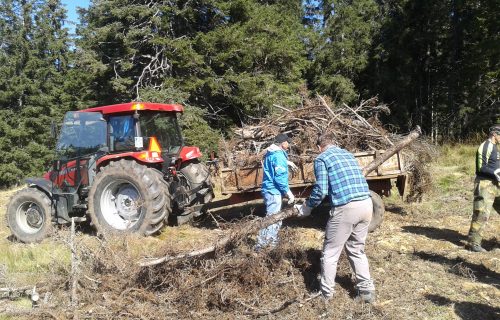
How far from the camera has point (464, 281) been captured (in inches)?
201

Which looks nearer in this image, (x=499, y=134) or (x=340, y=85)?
(x=499, y=134)

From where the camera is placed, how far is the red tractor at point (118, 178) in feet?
23.4

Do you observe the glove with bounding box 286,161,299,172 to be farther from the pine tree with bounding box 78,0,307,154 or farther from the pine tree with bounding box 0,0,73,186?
the pine tree with bounding box 0,0,73,186

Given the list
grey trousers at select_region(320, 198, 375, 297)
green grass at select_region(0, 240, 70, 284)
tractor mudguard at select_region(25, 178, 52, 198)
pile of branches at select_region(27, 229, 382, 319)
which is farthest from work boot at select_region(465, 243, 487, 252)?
tractor mudguard at select_region(25, 178, 52, 198)

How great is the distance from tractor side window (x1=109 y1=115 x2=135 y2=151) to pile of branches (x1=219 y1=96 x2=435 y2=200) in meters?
1.59

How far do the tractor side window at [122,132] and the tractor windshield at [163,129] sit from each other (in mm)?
193

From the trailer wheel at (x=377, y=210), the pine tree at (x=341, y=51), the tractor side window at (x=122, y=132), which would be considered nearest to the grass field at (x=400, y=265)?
the trailer wheel at (x=377, y=210)

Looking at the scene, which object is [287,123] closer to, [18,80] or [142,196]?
[142,196]

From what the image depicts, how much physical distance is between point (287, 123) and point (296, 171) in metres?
1.32

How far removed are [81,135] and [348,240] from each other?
5099 millimetres

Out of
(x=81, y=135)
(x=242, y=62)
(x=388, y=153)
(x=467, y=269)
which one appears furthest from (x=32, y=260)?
(x=242, y=62)

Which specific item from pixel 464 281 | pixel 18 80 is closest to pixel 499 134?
pixel 464 281

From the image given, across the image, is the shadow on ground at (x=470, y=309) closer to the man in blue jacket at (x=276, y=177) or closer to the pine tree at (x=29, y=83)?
the man in blue jacket at (x=276, y=177)

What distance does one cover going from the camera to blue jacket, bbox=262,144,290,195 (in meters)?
5.88
